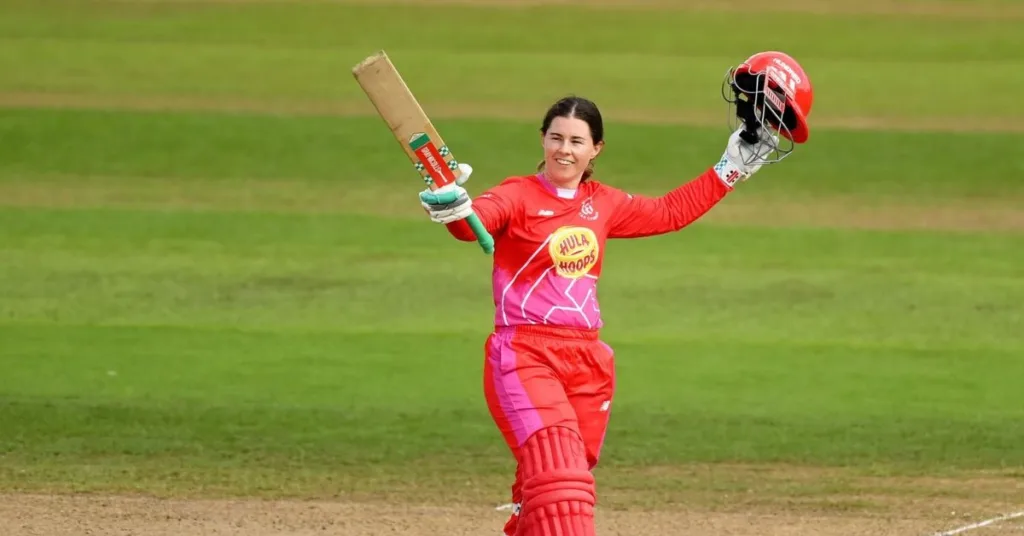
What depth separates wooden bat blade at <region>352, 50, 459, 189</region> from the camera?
5352 mm

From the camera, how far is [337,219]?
1377 centimetres

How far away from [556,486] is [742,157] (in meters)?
1.48

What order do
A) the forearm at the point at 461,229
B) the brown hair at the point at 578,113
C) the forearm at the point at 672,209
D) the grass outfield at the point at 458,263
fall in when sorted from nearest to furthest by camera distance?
the forearm at the point at 461,229, the brown hair at the point at 578,113, the forearm at the point at 672,209, the grass outfield at the point at 458,263

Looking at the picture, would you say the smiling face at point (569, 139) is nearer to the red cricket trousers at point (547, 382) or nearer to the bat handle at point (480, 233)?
the bat handle at point (480, 233)

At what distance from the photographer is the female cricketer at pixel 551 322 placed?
5328 millimetres

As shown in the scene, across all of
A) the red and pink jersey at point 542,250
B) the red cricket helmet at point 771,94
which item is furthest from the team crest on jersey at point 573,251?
the red cricket helmet at point 771,94

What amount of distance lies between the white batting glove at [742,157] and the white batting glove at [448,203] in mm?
1152

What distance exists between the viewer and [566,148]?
222 inches

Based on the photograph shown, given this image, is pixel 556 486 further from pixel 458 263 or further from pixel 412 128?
pixel 458 263

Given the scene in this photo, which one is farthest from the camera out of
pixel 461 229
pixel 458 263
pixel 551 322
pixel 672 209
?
pixel 458 263

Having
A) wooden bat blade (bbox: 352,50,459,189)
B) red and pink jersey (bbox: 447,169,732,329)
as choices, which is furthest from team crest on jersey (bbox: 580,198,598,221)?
wooden bat blade (bbox: 352,50,459,189)

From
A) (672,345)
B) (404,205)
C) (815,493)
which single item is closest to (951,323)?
(672,345)

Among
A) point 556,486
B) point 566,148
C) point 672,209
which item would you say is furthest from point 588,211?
point 556,486

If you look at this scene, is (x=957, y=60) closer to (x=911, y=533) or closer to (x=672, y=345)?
(x=672, y=345)
